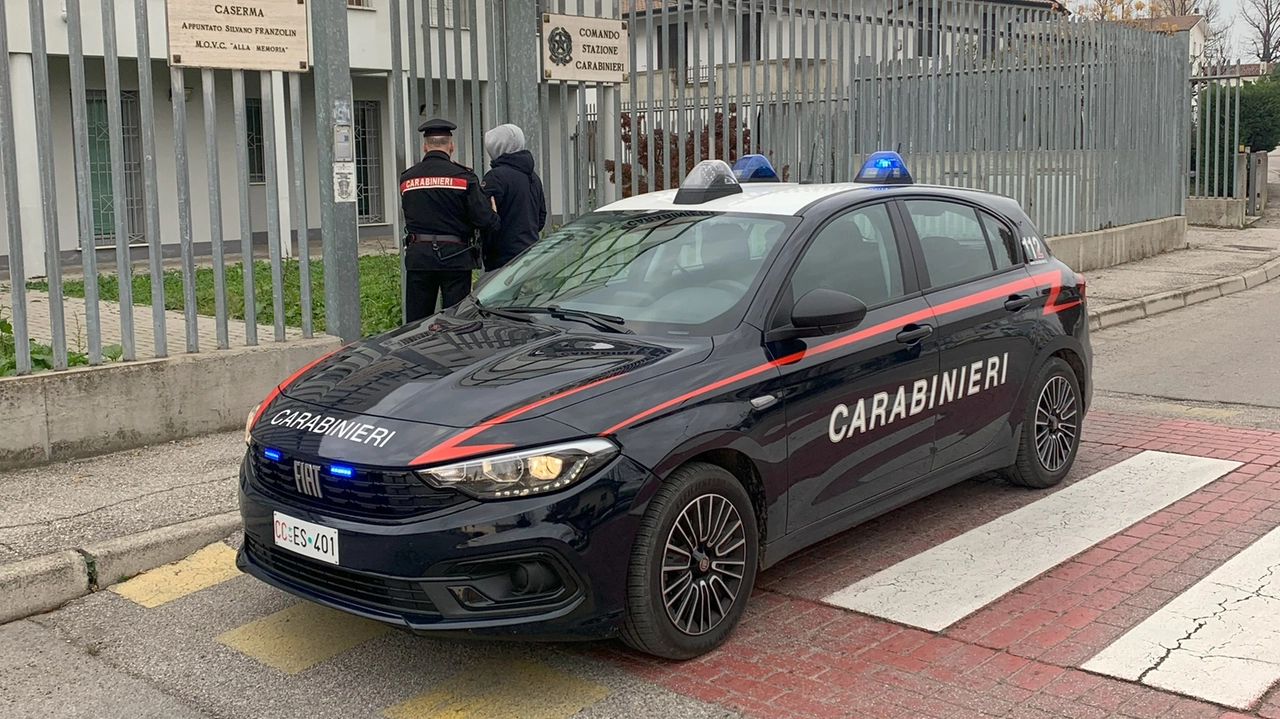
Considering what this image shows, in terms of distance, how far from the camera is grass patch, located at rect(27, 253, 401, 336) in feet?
32.0

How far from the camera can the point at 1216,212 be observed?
2166cm

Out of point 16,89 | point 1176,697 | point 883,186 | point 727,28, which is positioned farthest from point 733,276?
point 16,89

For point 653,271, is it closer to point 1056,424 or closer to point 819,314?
point 819,314

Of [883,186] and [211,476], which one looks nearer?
[883,186]

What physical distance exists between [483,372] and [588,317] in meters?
0.74

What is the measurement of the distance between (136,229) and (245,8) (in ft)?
40.5

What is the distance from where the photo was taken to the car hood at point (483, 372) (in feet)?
A: 13.6

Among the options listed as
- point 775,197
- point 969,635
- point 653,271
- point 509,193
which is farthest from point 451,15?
point 969,635

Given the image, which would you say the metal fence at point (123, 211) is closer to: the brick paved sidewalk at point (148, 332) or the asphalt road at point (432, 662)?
the brick paved sidewalk at point (148, 332)

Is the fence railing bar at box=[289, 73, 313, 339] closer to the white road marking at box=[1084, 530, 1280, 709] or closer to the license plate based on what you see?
the license plate

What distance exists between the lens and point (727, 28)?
35.0 feet

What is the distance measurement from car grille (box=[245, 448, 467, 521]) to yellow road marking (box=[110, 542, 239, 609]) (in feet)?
4.56

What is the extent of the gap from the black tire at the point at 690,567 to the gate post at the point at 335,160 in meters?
4.57

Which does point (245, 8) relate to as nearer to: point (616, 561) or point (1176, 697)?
point (616, 561)
